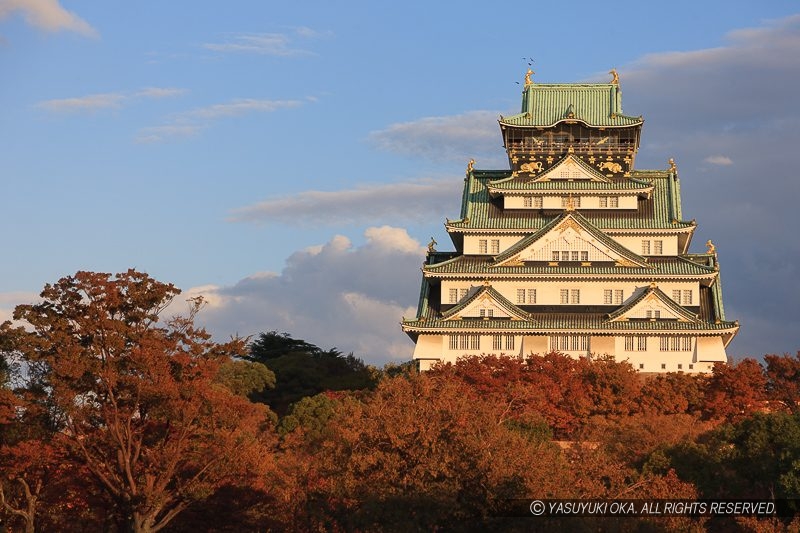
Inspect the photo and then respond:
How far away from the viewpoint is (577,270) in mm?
86375

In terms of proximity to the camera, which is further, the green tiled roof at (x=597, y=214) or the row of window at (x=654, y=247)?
the green tiled roof at (x=597, y=214)

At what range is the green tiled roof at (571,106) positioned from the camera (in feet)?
311

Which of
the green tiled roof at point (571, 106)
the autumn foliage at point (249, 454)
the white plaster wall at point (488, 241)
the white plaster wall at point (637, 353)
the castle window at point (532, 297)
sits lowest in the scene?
the autumn foliage at point (249, 454)

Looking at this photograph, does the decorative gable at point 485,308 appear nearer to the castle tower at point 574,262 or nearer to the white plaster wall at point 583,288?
the castle tower at point 574,262

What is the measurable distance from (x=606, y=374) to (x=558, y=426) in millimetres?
4053

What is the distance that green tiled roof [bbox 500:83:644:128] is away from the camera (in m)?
94.8

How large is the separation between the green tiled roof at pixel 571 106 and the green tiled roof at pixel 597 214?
4324 mm

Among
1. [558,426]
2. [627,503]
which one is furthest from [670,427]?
[627,503]

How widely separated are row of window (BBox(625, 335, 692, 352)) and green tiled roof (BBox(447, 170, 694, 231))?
781 cm

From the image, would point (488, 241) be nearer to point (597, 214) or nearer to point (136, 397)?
point (597, 214)

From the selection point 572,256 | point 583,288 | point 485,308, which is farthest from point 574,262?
point 485,308

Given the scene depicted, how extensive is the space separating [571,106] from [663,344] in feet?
60.1

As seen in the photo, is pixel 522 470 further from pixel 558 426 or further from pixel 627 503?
pixel 558 426

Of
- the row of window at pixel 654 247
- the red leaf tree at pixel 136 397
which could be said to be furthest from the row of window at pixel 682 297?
the red leaf tree at pixel 136 397
